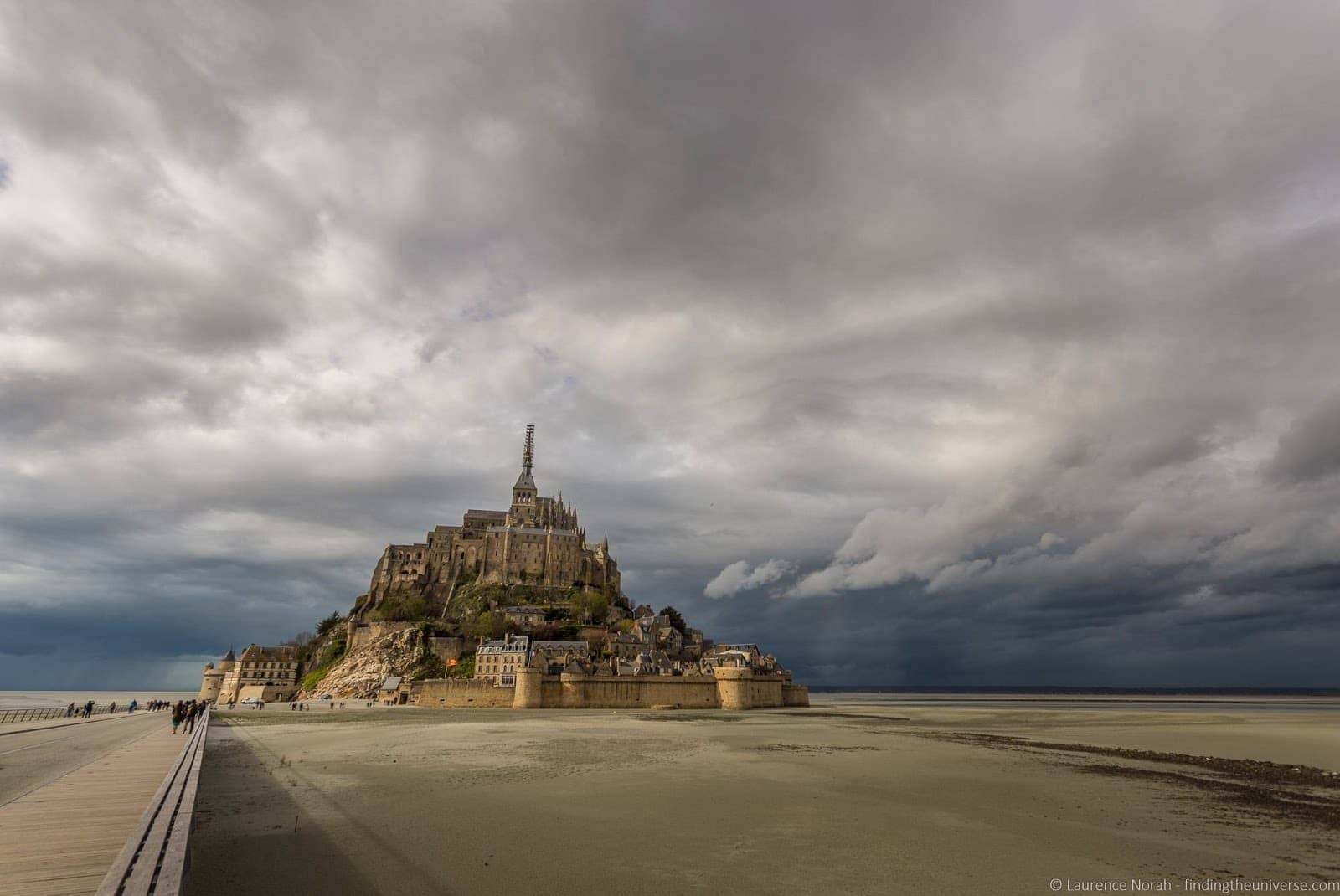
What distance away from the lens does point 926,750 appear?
2827cm

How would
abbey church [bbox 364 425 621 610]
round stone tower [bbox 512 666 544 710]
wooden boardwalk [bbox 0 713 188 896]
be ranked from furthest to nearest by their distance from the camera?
1. abbey church [bbox 364 425 621 610]
2. round stone tower [bbox 512 666 544 710]
3. wooden boardwalk [bbox 0 713 188 896]

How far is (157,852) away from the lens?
23.4 feet

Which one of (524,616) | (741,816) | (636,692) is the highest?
(524,616)

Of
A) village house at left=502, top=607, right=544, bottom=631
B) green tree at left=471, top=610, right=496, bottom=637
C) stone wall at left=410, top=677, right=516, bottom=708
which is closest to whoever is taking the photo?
stone wall at left=410, top=677, right=516, bottom=708

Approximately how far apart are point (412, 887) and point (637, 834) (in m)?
4.46

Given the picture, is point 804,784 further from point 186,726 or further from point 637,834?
point 186,726

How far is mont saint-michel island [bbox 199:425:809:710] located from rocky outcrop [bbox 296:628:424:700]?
14cm

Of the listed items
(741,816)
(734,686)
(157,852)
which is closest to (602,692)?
(734,686)

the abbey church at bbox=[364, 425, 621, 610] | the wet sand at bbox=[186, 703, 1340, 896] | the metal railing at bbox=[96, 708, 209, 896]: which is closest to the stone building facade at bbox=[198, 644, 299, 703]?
the abbey church at bbox=[364, 425, 621, 610]

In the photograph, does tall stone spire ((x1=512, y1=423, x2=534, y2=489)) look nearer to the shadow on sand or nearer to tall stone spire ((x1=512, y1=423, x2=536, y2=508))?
tall stone spire ((x1=512, y1=423, x2=536, y2=508))

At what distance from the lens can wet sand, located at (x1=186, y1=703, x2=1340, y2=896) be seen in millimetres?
10359

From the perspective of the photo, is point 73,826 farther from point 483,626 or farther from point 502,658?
point 483,626

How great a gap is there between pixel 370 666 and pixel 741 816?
6955 centimetres

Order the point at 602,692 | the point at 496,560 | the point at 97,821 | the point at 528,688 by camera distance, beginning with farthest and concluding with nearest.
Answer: the point at 496,560 < the point at 602,692 < the point at 528,688 < the point at 97,821
